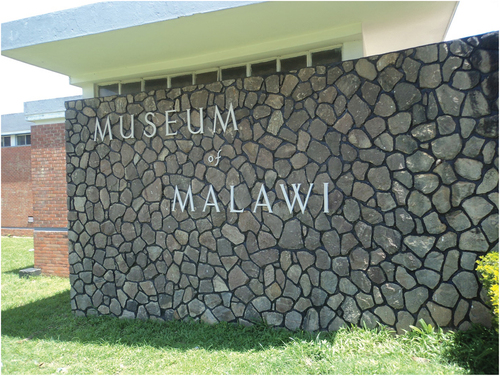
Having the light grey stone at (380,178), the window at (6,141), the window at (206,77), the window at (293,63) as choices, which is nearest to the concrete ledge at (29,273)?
the window at (206,77)

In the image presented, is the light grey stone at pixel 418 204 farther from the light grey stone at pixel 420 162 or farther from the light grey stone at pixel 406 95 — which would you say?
the light grey stone at pixel 406 95

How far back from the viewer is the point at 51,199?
29.6ft

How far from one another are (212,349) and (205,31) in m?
3.71

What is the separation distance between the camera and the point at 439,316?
13.0ft

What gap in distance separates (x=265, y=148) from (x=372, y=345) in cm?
253

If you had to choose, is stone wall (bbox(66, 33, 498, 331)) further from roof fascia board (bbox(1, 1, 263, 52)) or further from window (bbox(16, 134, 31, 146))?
window (bbox(16, 134, 31, 146))

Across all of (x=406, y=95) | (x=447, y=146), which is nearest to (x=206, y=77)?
(x=406, y=95)

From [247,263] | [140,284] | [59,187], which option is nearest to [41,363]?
[140,284]

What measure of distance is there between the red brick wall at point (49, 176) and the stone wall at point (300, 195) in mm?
3564

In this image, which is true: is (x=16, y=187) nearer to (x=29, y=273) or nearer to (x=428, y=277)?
(x=29, y=273)

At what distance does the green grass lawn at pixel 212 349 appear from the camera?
143 inches

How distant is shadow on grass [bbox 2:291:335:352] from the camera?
14.4ft

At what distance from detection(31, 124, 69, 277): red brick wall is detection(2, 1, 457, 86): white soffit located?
409 centimetres

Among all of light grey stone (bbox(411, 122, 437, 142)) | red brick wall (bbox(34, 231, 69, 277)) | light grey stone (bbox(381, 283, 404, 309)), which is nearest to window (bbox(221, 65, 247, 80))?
light grey stone (bbox(411, 122, 437, 142))
